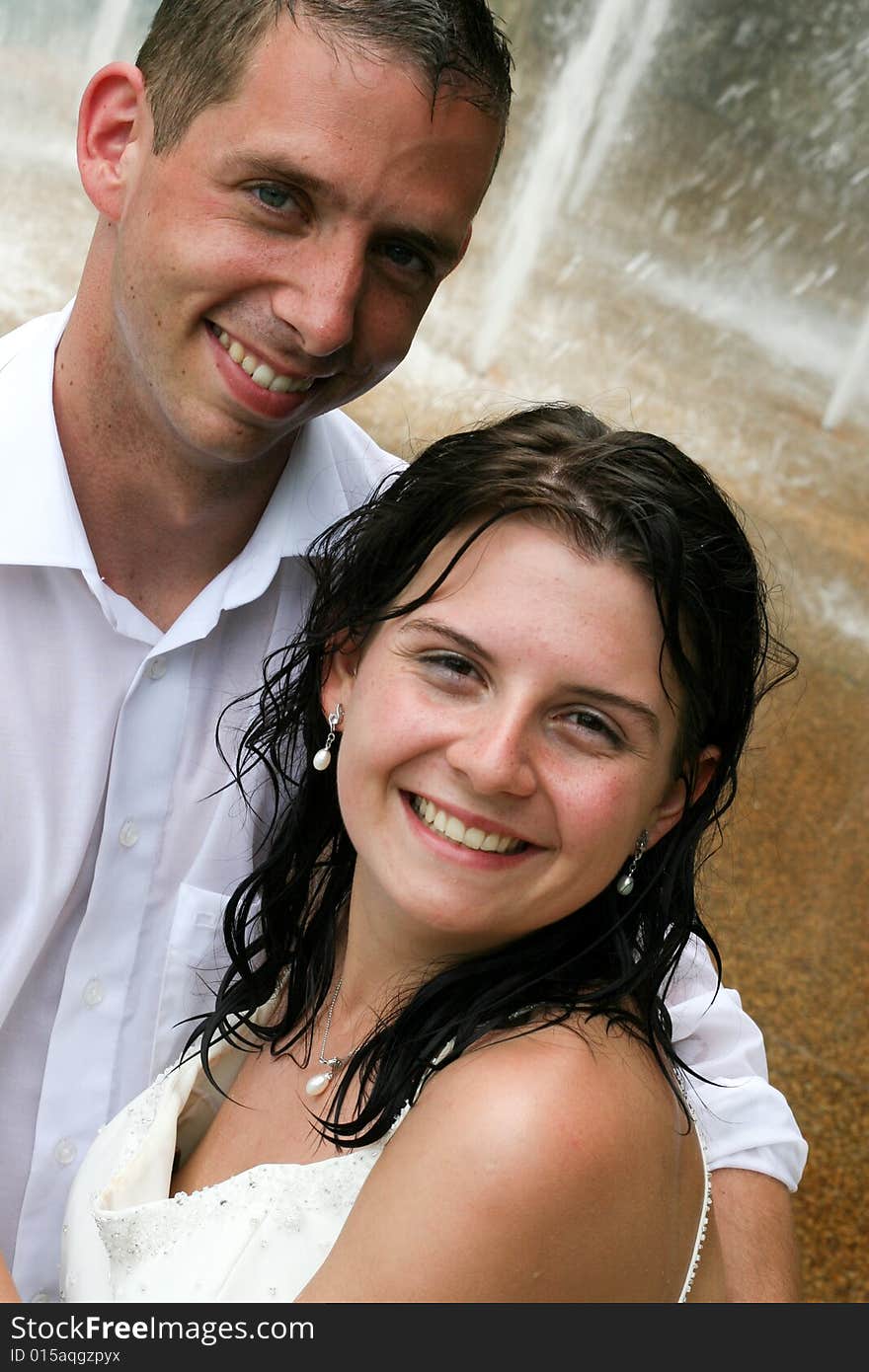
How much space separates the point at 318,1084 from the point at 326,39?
119cm

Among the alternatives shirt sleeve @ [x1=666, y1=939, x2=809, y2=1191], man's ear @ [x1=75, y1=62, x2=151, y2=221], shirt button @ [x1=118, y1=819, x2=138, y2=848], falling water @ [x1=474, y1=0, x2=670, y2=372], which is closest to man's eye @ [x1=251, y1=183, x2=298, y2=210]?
man's ear @ [x1=75, y1=62, x2=151, y2=221]

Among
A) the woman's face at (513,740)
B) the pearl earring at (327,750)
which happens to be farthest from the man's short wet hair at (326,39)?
the pearl earring at (327,750)

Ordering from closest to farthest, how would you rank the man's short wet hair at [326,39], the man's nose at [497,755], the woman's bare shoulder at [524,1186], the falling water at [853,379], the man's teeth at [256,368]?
the woman's bare shoulder at [524,1186] < the man's nose at [497,755] < the man's short wet hair at [326,39] < the man's teeth at [256,368] < the falling water at [853,379]

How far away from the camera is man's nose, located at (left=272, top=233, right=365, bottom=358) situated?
1.85 m

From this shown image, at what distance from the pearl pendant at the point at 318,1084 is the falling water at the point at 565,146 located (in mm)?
4832

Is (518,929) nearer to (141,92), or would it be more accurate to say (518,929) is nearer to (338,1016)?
(338,1016)

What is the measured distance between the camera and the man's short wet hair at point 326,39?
5.95 feet

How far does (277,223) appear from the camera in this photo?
186 centimetres

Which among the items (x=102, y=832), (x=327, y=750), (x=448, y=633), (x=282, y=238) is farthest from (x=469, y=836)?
(x=282, y=238)

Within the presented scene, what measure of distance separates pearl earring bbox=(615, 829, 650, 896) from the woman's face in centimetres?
2

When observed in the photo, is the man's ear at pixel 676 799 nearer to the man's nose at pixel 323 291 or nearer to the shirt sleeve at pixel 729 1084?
the shirt sleeve at pixel 729 1084

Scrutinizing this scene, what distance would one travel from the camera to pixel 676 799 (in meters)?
1.75

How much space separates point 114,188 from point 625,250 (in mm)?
4632

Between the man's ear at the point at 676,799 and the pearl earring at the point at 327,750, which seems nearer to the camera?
the man's ear at the point at 676,799
